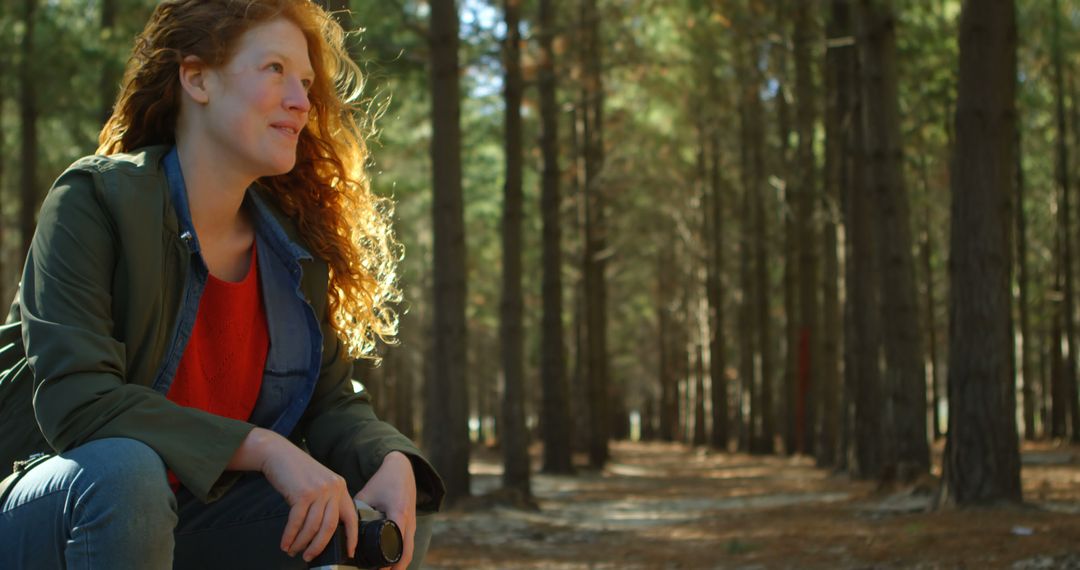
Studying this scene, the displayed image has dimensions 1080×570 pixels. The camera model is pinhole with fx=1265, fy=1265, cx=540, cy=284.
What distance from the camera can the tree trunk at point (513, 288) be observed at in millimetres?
16297

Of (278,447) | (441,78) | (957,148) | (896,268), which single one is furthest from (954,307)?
(278,447)

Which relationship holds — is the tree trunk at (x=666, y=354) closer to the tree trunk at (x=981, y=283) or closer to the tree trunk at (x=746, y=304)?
the tree trunk at (x=746, y=304)

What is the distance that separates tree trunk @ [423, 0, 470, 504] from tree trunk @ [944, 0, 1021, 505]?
5205mm

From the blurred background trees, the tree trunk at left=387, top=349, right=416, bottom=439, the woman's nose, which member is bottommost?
the tree trunk at left=387, top=349, right=416, bottom=439

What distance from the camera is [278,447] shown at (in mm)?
2176

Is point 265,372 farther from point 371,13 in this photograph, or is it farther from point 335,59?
point 371,13

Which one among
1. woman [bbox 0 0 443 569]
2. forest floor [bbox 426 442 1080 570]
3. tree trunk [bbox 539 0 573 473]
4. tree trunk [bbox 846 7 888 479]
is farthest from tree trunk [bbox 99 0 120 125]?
woman [bbox 0 0 443 569]

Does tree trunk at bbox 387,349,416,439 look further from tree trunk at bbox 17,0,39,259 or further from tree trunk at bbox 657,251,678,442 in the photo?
tree trunk at bbox 17,0,39,259

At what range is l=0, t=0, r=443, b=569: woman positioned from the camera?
2014mm

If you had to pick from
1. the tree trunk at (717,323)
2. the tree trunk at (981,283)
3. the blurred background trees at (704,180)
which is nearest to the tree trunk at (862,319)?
the blurred background trees at (704,180)

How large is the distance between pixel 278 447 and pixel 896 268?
44.1ft

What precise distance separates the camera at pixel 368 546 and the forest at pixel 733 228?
135cm

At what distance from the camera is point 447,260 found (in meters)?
13.3

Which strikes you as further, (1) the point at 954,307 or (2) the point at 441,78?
(2) the point at 441,78
